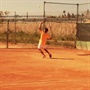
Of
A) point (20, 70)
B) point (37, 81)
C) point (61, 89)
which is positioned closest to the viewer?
point (61, 89)

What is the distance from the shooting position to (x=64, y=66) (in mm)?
14625

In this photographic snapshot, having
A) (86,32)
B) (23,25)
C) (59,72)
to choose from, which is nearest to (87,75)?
(59,72)

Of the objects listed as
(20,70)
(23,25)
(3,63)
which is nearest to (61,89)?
(20,70)

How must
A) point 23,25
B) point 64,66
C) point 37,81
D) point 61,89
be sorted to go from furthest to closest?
1. point 23,25
2. point 64,66
3. point 37,81
4. point 61,89

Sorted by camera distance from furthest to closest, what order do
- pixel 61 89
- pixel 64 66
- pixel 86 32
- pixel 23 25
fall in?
1. pixel 23 25
2. pixel 86 32
3. pixel 64 66
4. pixel 61 89

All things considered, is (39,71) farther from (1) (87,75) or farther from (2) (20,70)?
→ (1) (87,75)

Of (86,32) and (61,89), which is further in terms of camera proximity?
(86,32)

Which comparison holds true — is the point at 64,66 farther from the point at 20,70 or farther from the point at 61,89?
the point at 61,89

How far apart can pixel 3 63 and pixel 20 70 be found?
2246mm

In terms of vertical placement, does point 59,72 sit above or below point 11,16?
below

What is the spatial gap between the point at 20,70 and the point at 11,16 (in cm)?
1907

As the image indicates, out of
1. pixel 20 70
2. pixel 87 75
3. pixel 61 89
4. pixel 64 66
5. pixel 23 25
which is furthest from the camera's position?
pixel 23 25

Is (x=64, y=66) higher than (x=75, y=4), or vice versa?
(x=75, y=4)

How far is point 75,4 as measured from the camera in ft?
80.0
